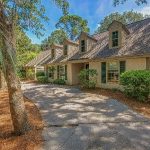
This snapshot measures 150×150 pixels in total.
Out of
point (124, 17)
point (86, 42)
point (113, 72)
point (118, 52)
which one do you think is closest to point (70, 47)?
point (86, 42)

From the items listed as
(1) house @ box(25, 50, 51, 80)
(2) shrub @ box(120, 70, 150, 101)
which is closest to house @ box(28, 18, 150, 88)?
(2) shrub @ box(120, 70, 150, 101)

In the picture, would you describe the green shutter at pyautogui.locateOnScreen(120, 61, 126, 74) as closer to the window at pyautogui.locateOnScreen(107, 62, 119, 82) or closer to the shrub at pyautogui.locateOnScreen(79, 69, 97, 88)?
the window at pyautogui.locateOnScreen(107, 62, 119, 82)

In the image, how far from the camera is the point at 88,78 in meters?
17.6

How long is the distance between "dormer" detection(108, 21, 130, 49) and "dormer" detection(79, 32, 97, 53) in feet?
10.7

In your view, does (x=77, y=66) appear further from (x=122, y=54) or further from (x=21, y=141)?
(x=21, y=141)

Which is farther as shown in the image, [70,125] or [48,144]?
[70,125]

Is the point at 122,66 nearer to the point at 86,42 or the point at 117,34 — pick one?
the point at 117,34

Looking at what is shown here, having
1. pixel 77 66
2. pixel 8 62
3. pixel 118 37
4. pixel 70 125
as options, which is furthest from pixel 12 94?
pixel 77 66

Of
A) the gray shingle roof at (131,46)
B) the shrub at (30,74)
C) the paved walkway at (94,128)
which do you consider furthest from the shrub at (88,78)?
the shrub at (30,74)

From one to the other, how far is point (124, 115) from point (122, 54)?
7.05m

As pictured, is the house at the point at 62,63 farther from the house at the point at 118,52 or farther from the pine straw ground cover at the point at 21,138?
the pine straw ground cover at the point at 21,138

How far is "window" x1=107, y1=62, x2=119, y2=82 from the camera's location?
16.2 m

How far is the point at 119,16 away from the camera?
5184cm

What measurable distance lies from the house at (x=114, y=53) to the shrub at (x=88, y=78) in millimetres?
480
